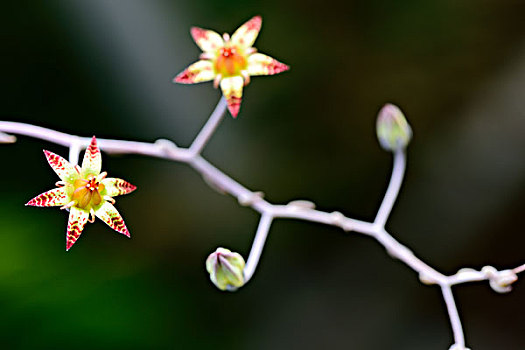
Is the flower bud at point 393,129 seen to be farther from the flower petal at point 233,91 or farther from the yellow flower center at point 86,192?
the yellow flower center at point 86,192

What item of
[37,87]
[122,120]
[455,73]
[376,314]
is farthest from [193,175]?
[455,73]

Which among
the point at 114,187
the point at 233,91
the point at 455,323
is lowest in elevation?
the point at 455,323

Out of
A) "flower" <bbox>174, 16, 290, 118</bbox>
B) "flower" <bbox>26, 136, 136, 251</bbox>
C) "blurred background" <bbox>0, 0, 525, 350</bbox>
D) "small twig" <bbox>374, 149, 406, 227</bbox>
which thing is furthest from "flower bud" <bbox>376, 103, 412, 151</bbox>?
"blurred background" <bbox>0, 0, 525, 350</bbox>

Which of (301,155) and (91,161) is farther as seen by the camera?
(301,155)

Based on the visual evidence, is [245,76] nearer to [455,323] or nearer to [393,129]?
[393,129]

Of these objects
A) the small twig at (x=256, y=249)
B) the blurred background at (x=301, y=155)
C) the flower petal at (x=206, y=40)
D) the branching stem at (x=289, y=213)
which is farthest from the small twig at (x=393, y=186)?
the blurred background at (x=301, y=155)

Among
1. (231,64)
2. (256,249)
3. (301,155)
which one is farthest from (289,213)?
(301,155)

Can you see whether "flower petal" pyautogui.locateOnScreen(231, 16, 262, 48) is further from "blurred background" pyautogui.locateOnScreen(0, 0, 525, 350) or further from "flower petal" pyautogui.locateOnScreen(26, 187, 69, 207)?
"blurred background" pyautogui.locateOnScreen(0, 0, 525, 350)
